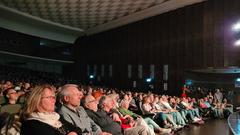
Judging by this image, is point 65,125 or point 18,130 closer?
point 18,130

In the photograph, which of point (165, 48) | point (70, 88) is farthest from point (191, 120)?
point (165, 48)

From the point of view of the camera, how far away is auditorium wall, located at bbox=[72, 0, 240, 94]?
683 inches

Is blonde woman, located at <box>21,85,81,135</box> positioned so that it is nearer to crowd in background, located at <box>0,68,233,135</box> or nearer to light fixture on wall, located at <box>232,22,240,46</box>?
crowd in background, located at <box>0,68,233,135</box>

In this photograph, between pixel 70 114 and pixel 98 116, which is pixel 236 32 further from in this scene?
pixel 70 114

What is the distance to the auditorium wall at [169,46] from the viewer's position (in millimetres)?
17344

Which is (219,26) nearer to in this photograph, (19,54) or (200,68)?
(200,68)

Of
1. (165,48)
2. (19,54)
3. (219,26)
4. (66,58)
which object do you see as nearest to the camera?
(219,26)

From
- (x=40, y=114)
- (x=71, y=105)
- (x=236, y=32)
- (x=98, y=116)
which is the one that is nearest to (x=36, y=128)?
(x=40, y=114)

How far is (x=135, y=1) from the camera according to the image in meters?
20.9

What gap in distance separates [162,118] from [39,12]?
18.6 meters

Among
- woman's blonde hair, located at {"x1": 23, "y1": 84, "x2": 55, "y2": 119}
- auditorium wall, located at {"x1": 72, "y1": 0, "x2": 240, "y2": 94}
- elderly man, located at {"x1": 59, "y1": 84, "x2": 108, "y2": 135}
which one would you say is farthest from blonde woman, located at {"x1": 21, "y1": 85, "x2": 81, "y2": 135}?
auditorium wall, located at {"x1": 72, "y1": 0, "x2": 240, "y2": 94}

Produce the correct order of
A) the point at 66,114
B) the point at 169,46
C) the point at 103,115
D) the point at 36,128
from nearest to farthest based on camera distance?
the point at 36,128
the point at 66,114
the point at 103,115
the point at 169,46

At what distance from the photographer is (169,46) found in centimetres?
2052

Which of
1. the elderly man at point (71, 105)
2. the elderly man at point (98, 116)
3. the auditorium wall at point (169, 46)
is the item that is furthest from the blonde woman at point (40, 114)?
the auditorium wall at point (169, 46)
